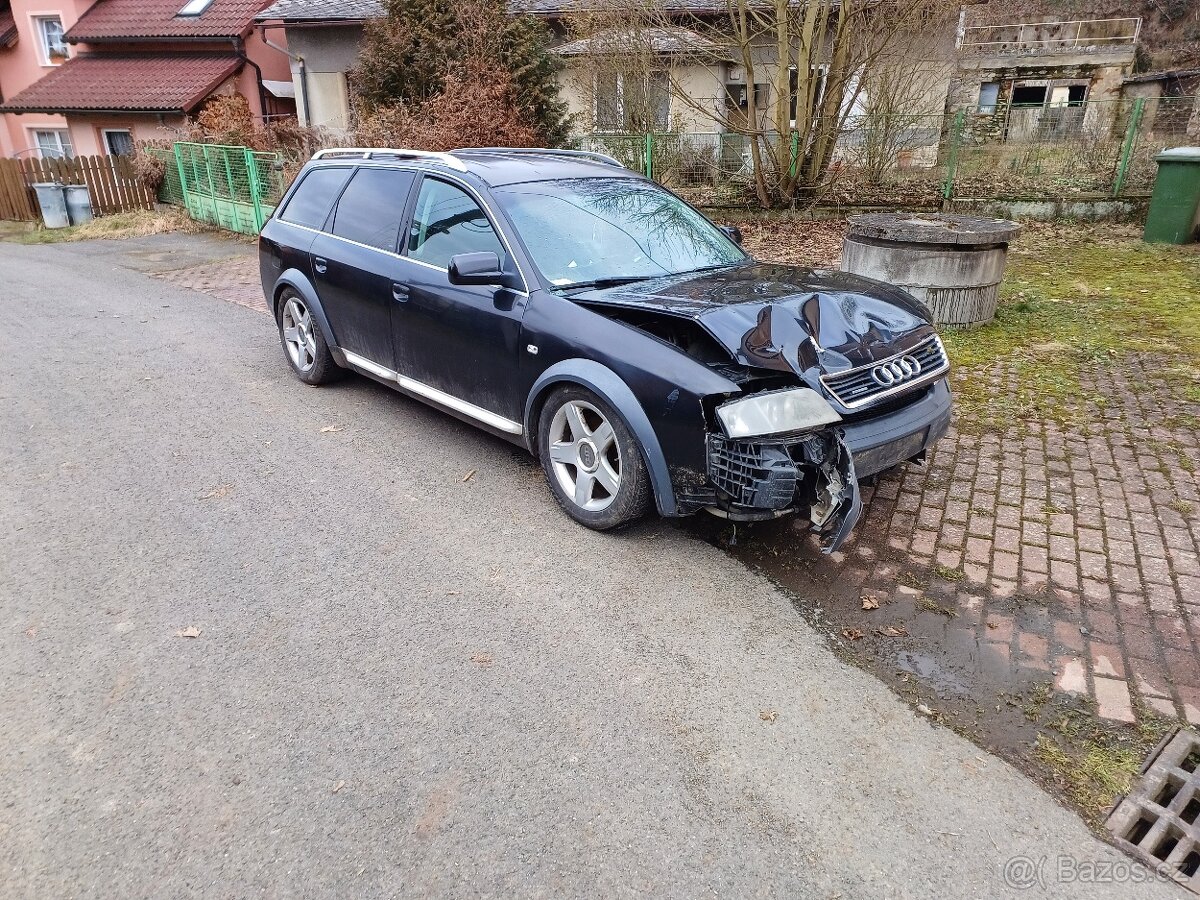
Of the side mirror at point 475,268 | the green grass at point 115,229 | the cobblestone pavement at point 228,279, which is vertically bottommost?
the cobblestone pavement at point 228,279

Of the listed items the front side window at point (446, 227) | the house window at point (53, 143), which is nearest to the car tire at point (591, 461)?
the front side window at point (446, 227)

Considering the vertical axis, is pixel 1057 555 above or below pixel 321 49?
below

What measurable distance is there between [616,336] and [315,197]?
3524 millimetres

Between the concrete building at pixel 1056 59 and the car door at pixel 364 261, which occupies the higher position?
the concrete building at pixel 1056 59

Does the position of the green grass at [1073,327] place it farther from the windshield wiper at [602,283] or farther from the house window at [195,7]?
the house window at [195,7]

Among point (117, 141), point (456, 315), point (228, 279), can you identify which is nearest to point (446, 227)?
point (456, 315)

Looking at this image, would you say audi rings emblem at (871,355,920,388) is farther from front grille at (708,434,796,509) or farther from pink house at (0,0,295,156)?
pink house at (0,0,295,156)

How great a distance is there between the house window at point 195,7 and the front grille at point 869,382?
2605cm

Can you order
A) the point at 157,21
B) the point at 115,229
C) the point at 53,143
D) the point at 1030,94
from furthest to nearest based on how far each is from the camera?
1. the point at 1030,94
2. the point at 53,143
3. the point at 157,21
4. the point at 115,229

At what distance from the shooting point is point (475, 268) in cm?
411

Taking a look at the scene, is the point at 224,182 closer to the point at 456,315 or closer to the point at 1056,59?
the point at 456,315

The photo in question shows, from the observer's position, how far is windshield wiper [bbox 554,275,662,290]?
4.24 meters

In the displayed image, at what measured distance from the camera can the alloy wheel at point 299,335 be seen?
616cm

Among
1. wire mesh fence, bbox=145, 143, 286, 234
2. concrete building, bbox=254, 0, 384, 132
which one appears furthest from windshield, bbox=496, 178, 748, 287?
concrete building, bbox=254, 0, 384, 132
